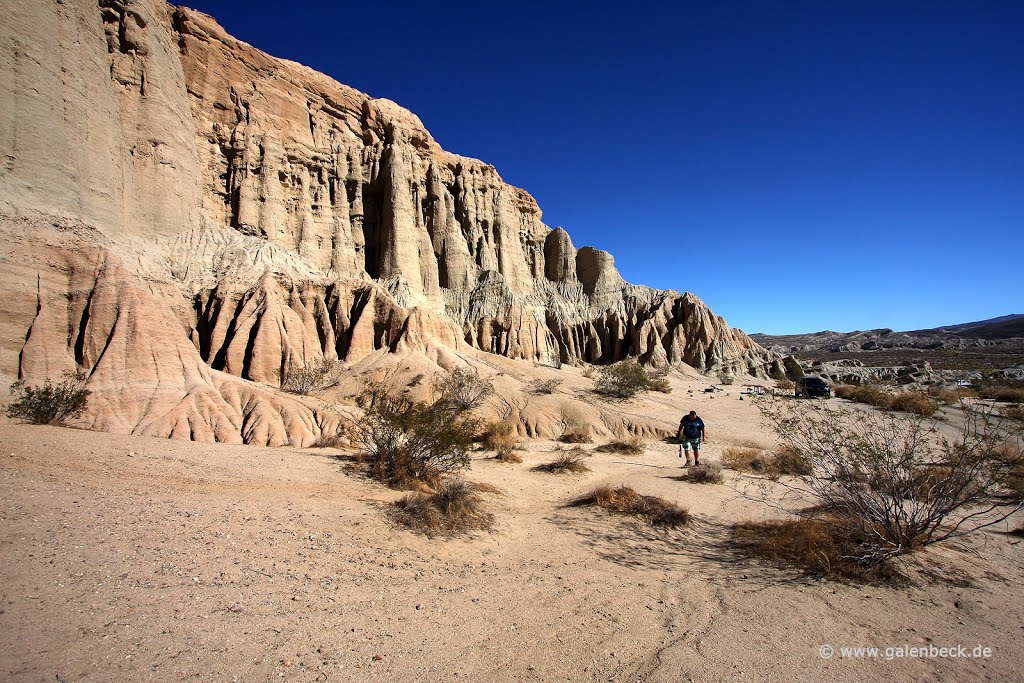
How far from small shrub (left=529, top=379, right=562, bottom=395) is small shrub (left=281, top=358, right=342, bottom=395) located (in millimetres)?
11896

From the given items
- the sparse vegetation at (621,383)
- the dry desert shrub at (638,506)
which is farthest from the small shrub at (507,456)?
the sparse vegetation at (621,383)

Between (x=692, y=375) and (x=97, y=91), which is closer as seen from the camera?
(x=97, y=91)

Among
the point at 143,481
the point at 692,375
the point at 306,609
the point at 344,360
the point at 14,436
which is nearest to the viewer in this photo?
the point at 306,609

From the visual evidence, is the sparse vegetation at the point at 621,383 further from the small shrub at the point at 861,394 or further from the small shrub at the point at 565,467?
the small shrub at the point at 565,467

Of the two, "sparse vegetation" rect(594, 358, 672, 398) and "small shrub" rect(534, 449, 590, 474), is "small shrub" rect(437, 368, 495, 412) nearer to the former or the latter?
"small shrub" rect(534, 449, 590, 474)

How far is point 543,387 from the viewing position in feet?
81.6

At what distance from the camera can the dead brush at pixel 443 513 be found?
24.0 feet

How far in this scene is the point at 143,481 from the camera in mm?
6711

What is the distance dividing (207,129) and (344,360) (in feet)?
76.0

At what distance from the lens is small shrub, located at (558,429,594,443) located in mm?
19688

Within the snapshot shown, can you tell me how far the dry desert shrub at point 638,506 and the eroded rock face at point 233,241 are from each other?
11146 mm

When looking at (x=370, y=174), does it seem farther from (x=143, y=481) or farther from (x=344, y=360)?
(x=143, y=481)

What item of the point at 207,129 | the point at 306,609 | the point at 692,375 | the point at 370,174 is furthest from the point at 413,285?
the point at 306,609

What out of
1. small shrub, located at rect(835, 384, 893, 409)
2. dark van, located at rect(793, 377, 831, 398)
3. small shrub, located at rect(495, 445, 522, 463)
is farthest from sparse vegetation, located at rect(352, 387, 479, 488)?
dark van, located at rect(793, 377, 831, 398)
